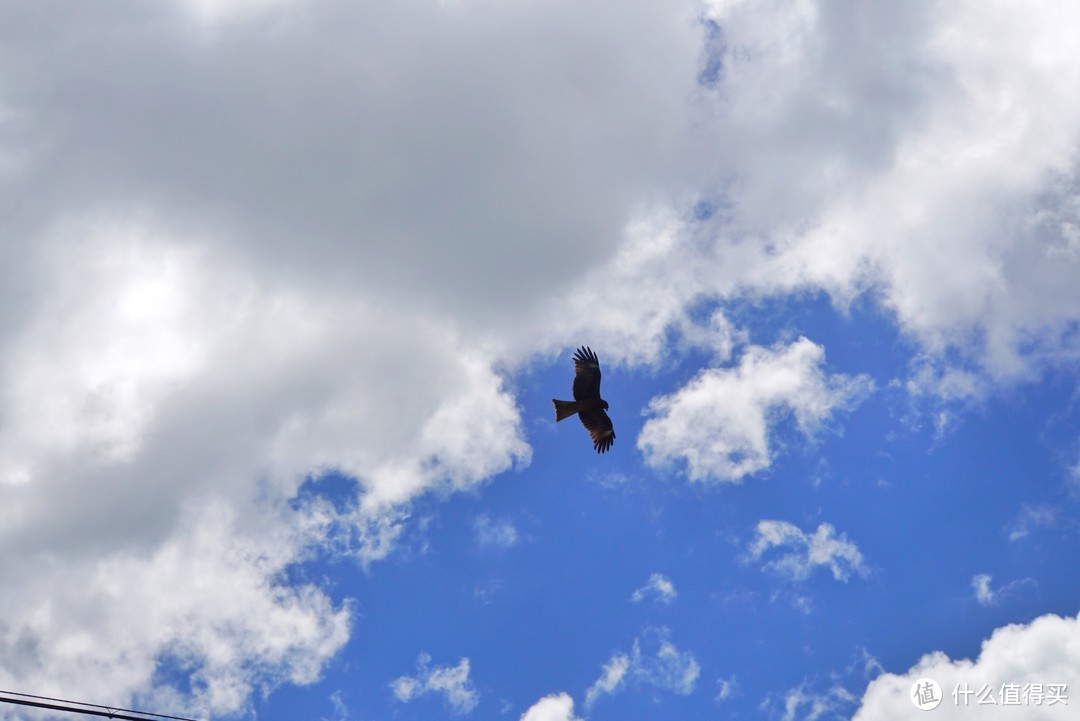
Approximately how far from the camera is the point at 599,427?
169 feet

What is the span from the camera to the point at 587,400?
167 ft

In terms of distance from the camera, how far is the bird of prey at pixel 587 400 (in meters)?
50.6

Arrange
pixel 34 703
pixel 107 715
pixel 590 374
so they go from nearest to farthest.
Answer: pixel 34 703, pixel 107 715, pixel 590 374

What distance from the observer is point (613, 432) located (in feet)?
170

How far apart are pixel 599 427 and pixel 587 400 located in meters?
1.59

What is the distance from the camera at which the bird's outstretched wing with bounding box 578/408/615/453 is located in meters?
51.1

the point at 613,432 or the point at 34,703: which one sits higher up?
the point at 613,432

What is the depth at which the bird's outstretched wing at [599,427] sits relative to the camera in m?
51.1

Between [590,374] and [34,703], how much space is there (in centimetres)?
3583

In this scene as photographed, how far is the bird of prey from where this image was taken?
50.6 meters

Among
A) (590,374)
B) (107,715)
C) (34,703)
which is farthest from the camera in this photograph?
(590,374)

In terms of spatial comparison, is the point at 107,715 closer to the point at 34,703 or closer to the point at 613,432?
the point at 34,703

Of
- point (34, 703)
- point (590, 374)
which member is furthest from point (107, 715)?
point (590, 374)

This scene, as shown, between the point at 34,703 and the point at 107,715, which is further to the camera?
the point at 107,715
